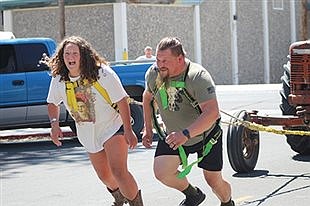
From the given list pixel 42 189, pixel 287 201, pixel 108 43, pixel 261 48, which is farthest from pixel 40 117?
pixel 261 48

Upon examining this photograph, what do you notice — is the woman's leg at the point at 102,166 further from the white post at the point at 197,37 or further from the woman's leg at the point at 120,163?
the white post at the point at 197,37

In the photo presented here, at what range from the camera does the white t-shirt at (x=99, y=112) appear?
6992 mm

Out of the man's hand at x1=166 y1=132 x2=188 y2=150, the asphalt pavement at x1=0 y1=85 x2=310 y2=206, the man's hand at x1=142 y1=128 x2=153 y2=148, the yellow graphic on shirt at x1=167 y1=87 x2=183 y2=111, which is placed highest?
the yellow graphic on shirt at x1=167 y1=87 x2=183 y2=111

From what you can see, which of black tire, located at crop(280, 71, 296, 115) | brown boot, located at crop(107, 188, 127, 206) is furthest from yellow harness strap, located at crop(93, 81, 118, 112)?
black tire, located at crop(280, 71, 296, 115)

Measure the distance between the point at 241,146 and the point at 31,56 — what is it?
653cm

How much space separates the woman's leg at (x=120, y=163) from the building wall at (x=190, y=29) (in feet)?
78.1

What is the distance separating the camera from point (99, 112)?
7.04 m

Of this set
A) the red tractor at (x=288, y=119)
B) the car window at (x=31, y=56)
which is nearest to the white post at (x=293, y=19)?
the car window at (x=31, y=56)

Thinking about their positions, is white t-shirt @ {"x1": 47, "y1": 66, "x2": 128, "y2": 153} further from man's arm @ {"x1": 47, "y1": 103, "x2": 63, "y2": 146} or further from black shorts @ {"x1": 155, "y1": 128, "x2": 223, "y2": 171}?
black shorts @ {"x1": 155, "y1": 128, "x2": 223, "y2": 171}

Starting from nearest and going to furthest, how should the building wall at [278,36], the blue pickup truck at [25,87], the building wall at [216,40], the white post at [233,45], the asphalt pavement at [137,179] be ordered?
1. the asphalt pavement at [137,179]
2. the blue pickup truck at [25,87]
3. the building wall at [216,40]
4. the white post at [233,45]
5. the building wall at [278,36]

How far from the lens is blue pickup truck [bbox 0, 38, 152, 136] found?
15.3 meters

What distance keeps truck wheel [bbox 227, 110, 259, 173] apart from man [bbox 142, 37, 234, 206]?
10.0 ft

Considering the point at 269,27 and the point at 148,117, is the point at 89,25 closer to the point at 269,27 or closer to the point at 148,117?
the point at 269,27

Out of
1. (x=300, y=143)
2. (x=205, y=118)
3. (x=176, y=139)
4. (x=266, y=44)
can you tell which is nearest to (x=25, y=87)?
(x=300, y=143)
